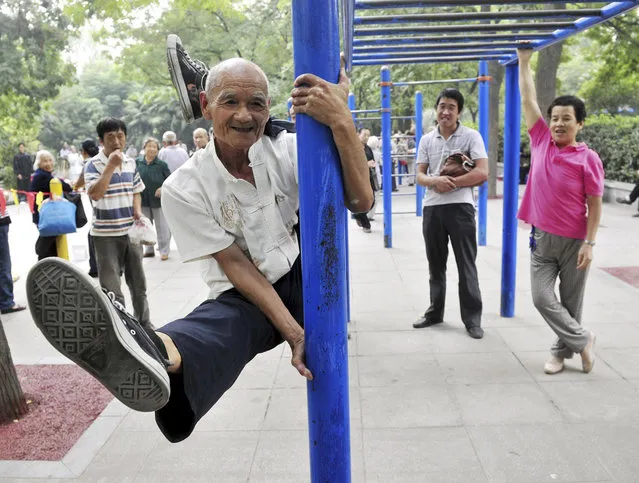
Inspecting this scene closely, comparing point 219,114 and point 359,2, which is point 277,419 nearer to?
point 219,114

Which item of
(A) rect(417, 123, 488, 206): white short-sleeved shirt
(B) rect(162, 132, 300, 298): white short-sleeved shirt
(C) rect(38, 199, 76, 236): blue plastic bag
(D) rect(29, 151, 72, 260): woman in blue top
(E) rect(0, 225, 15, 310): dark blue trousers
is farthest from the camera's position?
(D) rect(29, 151, 72, 260): woman in blue top

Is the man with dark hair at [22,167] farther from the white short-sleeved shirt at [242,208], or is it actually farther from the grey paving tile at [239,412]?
the white short-sleeved shirt at [242,208]

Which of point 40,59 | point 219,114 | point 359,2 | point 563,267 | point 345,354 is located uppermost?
point 40,59

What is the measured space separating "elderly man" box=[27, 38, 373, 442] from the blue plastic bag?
486 cm

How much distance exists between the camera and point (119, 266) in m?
4.96

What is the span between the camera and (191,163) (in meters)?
2.23

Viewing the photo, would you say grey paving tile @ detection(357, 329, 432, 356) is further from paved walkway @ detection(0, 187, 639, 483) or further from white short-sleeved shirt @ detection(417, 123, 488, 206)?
white short-sleeved shirt @ detection(417, 123, 488, 206)

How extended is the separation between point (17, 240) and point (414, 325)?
8991 millimetres

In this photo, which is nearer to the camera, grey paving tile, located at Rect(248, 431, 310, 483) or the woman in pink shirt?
grey paving tile, located at Rect(248, 431, 310, 483)

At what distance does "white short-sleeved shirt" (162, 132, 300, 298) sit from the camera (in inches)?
84.2

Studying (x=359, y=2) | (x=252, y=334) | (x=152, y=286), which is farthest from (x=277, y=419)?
(x=152, y=286)

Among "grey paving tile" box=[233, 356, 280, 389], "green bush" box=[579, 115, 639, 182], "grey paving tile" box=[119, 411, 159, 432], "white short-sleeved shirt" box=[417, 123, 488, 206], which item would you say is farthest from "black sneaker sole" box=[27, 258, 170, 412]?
"green bush" box=[579, 115, 639, 182]

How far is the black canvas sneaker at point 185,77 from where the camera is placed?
2.36 m

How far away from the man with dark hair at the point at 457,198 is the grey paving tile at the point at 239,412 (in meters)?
1.90
